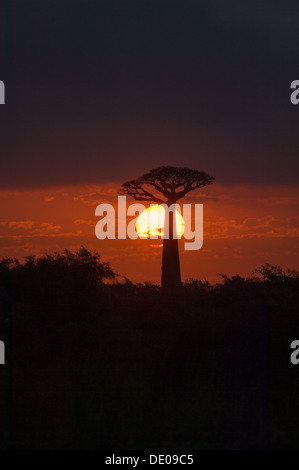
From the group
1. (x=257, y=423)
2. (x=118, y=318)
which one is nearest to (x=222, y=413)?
(x=257, y=423)

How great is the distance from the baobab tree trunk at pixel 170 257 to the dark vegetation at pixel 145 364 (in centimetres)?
887

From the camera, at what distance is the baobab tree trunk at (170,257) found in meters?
27.2

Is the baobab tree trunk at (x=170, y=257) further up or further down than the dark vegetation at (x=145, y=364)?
further up

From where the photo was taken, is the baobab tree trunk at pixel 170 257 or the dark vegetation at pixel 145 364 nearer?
the dark vegetation at pixel 145 364

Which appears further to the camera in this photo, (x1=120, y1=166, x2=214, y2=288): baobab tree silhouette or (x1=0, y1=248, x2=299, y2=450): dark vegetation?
(x1=120, y1=166, x2=214, y2=288): baobab tree silhouette

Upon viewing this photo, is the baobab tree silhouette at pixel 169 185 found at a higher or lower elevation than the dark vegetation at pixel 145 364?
higher

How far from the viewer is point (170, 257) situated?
28.1m

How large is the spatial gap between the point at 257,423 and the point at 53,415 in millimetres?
3122

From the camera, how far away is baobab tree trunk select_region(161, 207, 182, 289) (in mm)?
27241

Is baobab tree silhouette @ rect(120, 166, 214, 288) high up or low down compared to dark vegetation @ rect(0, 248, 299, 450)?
up

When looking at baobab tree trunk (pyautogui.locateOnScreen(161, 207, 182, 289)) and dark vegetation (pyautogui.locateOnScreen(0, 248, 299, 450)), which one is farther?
baobab tree trunk (pyautogui.locateOnScreen(161, 207, 182, 289))

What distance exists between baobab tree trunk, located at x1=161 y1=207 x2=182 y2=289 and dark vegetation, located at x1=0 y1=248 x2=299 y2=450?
8.87 metres

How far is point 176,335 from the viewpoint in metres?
13.4

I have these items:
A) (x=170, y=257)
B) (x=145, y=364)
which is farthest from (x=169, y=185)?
(x=145, y=364)
